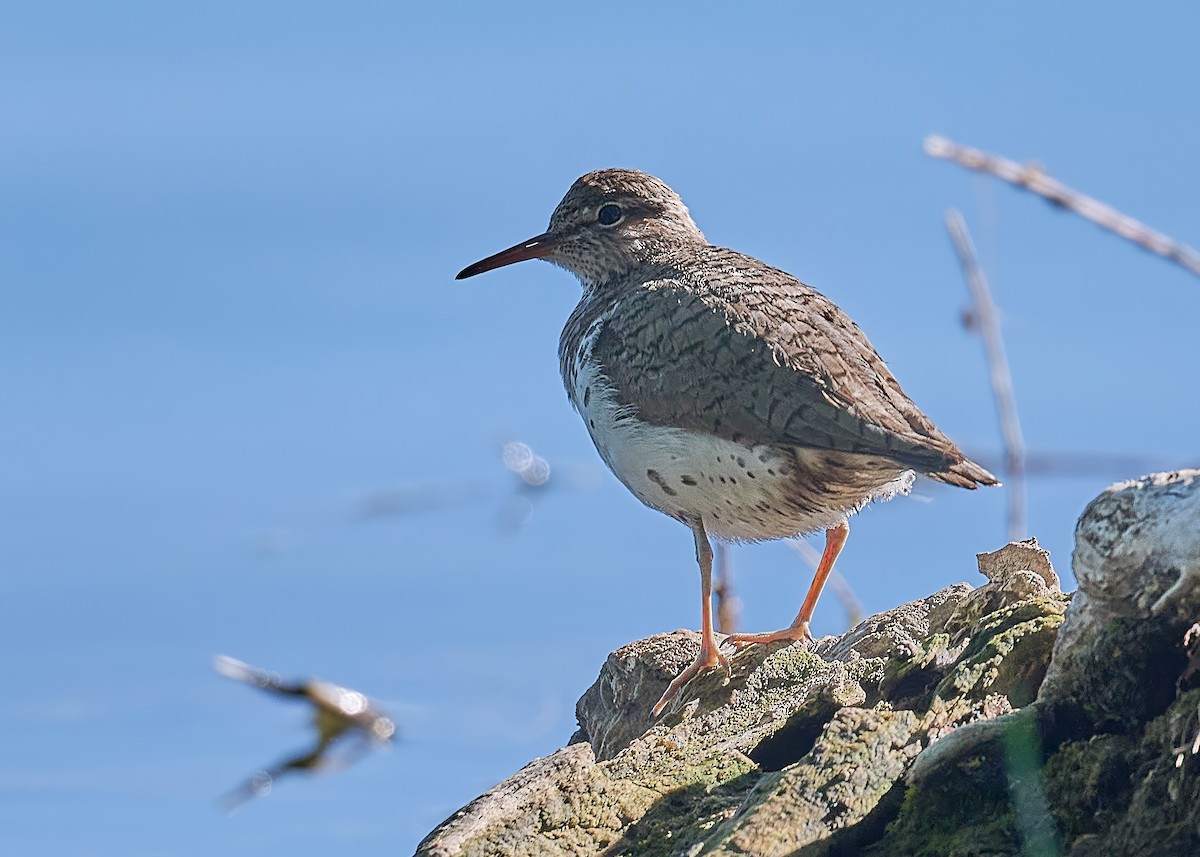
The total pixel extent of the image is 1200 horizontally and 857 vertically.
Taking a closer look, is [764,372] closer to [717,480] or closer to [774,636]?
[717,480]

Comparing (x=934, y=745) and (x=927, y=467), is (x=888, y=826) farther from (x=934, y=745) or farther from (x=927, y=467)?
(x=927, y=467)

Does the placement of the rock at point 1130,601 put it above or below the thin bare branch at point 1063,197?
below

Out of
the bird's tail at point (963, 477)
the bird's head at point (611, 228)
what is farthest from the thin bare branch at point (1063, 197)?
the bird's head at point (611, 228)

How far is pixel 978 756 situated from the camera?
14.7 feet

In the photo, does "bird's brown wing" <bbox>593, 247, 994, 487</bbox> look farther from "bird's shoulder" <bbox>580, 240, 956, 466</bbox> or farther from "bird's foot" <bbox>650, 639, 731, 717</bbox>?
"bird's foot" <bbox>650, 639, 731, 717</bbox>

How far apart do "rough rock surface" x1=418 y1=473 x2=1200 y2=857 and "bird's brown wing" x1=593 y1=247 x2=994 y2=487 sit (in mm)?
1734

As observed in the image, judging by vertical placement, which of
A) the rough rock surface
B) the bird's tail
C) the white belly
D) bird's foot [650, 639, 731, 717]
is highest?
the white belly

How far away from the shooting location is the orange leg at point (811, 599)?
327 inches

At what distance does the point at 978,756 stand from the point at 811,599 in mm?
4188

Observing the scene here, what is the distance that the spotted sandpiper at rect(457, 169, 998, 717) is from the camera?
7391 millimetres

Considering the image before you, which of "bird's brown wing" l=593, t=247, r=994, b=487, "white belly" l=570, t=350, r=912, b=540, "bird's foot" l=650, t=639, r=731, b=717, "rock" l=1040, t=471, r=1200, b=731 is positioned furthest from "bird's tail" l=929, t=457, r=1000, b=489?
"rock" l=1040, t=471, r=1200, b=731

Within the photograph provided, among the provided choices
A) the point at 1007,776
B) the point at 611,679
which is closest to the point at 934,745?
the point at 1007,776

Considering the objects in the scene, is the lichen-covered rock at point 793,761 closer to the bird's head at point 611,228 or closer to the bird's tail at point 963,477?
the bird's tail at point 963,477

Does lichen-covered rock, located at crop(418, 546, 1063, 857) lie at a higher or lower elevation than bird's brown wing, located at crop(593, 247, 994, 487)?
lower
